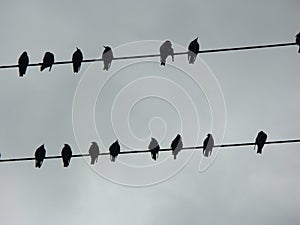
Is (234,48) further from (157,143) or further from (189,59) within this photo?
(157,143)

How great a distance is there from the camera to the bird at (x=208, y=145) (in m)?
20.1

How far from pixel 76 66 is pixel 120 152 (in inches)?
85.1

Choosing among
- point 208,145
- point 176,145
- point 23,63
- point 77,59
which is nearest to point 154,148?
point 176,145

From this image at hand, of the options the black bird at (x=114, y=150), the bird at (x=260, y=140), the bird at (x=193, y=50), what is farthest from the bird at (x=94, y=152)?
the bird at (x=260, y=140)

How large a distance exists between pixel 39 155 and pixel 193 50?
4325 mm

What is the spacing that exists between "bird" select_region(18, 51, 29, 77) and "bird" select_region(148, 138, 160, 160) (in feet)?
11.0

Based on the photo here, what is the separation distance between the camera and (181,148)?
20312 mm

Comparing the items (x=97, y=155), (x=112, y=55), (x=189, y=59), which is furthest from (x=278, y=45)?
(x=97, y=155)

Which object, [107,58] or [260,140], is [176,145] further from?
[107,58]

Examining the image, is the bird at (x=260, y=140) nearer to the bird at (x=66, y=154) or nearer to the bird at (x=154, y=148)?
the bird at (x=154, y=148)

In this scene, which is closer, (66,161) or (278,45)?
(278,45)

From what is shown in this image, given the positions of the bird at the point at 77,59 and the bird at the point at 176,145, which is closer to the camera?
the bird at the point at 77,59

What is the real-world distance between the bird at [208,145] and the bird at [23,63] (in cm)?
434

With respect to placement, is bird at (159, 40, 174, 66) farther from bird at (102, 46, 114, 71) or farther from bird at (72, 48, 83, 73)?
bird at (72, 48, 83, 73)
